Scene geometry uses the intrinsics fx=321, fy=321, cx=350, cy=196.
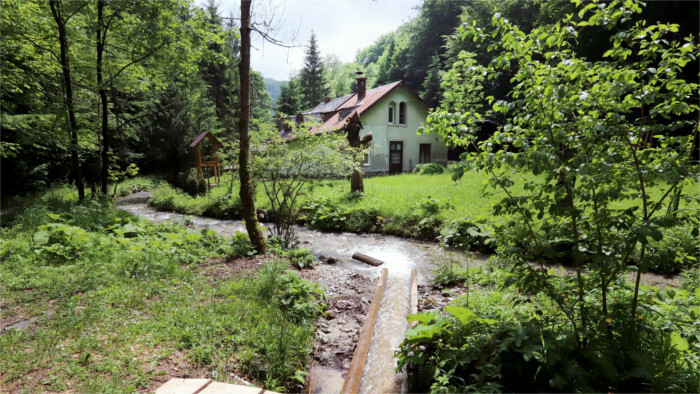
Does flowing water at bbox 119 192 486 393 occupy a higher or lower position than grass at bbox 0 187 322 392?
lower

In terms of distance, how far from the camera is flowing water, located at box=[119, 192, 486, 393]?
343cm

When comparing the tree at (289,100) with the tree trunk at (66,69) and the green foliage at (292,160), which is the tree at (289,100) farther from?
the green foliage at (292,160)

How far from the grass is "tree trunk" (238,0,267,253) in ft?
2.53

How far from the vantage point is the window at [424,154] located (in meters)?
27.4

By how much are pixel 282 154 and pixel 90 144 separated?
7.96 meters

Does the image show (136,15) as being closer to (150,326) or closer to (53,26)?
(53,26)

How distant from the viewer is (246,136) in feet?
20.9

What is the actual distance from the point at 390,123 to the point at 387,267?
19646 millimetres

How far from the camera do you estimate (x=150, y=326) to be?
3.48 m

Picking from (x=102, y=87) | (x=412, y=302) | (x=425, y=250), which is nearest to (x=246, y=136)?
(x=412, y=302)

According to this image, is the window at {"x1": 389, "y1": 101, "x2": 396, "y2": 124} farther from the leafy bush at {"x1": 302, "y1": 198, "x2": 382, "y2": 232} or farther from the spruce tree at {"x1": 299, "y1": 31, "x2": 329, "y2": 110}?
the spruce tree at {"x1": 299, "y1": 31, "x2": 329, "y2": 110}

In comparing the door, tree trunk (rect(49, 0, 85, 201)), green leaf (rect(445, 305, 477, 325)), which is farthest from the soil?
the door

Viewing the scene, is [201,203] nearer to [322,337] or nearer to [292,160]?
[292,160]

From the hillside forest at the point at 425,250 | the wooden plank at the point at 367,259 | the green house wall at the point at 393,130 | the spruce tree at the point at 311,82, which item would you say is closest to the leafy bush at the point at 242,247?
the hillside forest at the point at 425,250
